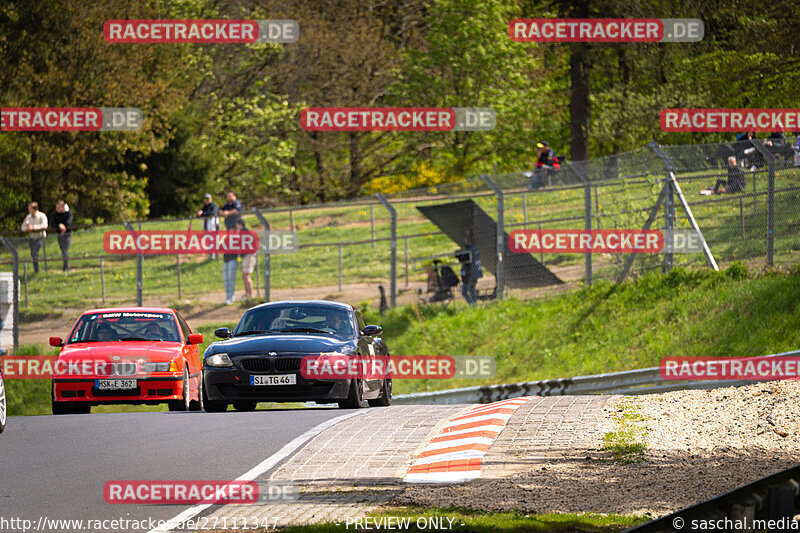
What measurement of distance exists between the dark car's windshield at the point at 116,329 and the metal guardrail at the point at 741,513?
11.5m

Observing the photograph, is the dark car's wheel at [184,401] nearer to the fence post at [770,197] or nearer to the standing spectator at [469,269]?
the standing spectator at [469,269]

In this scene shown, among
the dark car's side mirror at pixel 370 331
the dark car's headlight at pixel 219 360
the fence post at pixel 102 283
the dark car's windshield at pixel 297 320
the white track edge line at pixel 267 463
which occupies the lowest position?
the white track edge line at pixel 267 463

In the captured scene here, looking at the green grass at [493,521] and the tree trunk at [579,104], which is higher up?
the tree trunk at [579,104]

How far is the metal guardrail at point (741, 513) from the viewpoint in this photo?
644 cm

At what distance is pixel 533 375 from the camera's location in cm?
2275

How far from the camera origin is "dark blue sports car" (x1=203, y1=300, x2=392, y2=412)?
15.1m

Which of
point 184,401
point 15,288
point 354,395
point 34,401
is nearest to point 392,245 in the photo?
point 34,401

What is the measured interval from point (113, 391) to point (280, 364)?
2.53 m

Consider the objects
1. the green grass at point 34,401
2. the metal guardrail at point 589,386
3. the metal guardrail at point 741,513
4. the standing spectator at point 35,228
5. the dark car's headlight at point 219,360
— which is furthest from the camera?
the standing spectator at point 35,228

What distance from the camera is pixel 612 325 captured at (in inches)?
920

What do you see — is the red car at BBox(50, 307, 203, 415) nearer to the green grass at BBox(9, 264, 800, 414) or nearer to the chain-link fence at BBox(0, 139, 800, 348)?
the green grass at BBox(9, 264, 800, 414)

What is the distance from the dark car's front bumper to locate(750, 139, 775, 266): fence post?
1051cm

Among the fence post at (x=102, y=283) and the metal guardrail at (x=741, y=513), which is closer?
the metal guardrail at (x=741, y=513)

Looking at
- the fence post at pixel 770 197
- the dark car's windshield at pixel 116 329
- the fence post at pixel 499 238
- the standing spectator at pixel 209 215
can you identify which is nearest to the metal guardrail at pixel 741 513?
the dark car's windshield at pixel 116 329
